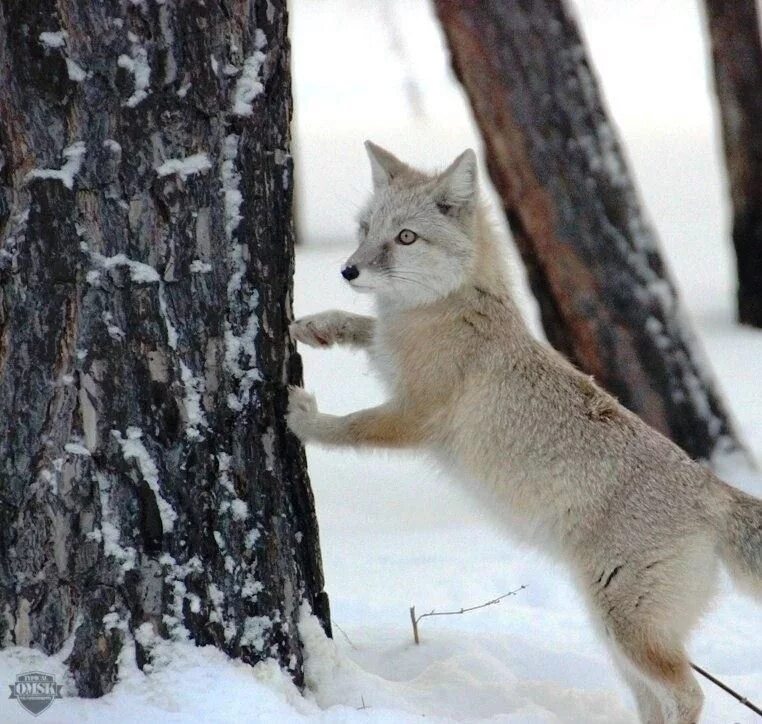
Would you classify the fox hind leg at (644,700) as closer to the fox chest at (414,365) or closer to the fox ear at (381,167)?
the fox chest at (414,365)

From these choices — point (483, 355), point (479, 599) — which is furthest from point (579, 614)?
point (483, 355)

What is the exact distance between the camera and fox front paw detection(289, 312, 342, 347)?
13.2 ft

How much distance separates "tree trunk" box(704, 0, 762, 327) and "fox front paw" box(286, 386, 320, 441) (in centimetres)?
755

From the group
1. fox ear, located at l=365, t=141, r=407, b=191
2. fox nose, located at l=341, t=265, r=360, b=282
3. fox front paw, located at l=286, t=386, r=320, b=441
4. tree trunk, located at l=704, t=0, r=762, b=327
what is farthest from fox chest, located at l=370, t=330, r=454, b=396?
tree trunk, located at l=704, t=0, r=762, b=327

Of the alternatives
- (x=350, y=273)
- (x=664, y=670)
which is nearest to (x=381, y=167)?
(x=350, y=273)

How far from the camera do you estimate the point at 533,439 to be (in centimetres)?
392

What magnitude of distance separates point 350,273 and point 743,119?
717 centimetres

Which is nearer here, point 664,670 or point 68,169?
point 68,169

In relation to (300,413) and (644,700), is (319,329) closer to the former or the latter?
(300,413)

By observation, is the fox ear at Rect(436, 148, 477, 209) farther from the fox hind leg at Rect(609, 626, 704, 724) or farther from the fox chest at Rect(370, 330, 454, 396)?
the fox hind leg at Rect(609, 626, 704, 724)

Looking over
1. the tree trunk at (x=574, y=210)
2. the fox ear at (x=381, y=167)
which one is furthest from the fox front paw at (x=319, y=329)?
the tree trunk at (x=574, y=210)

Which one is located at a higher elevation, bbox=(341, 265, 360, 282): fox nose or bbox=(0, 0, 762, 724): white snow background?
bbox=(341, 265, 360, 282): fox nose

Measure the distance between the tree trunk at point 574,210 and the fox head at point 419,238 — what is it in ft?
7.43

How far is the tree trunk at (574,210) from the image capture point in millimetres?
6523
